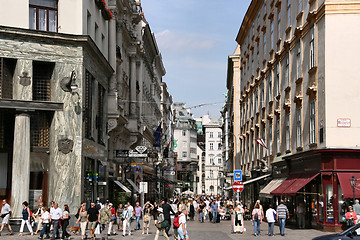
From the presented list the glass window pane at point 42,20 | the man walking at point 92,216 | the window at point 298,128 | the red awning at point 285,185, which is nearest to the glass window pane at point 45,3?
the glass window pane at point 42,20

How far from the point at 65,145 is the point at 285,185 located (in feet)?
41.8

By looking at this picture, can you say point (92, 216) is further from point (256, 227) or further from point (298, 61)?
point (298, 61)

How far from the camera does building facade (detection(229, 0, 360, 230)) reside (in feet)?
92.9

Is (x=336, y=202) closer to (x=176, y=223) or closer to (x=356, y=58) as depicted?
(x=356, y=58)

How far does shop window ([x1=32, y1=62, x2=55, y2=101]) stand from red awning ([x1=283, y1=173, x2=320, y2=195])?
13.4 meters

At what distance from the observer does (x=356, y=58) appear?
28609 millimetres

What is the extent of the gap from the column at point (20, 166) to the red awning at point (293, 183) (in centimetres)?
1339

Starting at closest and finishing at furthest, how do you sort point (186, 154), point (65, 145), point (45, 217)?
point (45, 217), point (65, 145), point (186, 154)

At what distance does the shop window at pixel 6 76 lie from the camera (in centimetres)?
2917

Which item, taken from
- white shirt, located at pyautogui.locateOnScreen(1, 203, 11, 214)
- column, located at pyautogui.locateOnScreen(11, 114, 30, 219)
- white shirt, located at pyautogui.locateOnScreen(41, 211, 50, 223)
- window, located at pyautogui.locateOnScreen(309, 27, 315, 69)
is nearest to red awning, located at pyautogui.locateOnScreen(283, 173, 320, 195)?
window, located at pyautogui.locateOnScreen(309, 27, 315, 69)

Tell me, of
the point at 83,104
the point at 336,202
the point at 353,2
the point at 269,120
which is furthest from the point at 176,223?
the point at 269,120

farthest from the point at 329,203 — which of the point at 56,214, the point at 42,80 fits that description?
the point at 42,80

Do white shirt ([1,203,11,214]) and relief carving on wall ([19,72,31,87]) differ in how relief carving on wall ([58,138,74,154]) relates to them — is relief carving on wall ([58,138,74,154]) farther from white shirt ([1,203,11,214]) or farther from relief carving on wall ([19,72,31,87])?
white shirt ([1,203,11,214])

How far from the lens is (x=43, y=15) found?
31328mm
